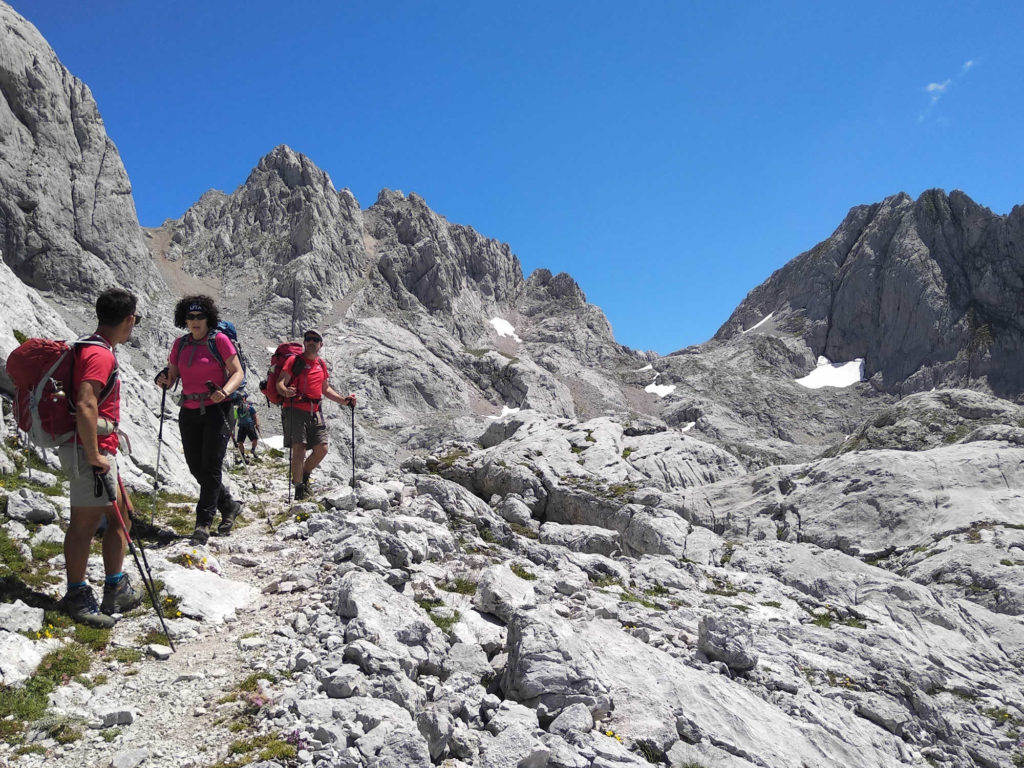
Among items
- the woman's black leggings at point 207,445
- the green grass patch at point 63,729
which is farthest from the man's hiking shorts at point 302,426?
the green grass patch at point 63,729

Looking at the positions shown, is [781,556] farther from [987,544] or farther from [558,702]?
[558,702]

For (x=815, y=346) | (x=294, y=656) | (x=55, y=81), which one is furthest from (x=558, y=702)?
(x=815, y=346)

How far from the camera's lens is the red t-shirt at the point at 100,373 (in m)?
6.36

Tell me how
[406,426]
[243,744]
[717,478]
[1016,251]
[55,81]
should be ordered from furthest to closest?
[1016,251] → [406,426] → [55,81] → [717,478] → [243,744]

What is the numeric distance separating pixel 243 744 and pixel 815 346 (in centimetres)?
19626

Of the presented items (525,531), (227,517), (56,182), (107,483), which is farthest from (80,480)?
(56,182)

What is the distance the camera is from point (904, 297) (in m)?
158

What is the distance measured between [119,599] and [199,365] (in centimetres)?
408

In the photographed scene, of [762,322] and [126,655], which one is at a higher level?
[762,322]

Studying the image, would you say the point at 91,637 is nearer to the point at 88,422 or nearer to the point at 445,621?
the point at 88,422

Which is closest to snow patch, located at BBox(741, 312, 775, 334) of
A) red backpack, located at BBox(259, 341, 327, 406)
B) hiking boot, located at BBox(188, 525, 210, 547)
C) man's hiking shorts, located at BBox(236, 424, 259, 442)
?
man's hiking shorts, located at BBox(236, 424, 259, 442)

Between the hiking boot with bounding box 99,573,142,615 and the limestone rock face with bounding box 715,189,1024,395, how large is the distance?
583 feet

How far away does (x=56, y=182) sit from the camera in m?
95.4

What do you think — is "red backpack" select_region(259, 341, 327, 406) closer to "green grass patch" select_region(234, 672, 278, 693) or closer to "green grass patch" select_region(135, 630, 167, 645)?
"green grass patch" select_region(135, 630, 167, 645)
